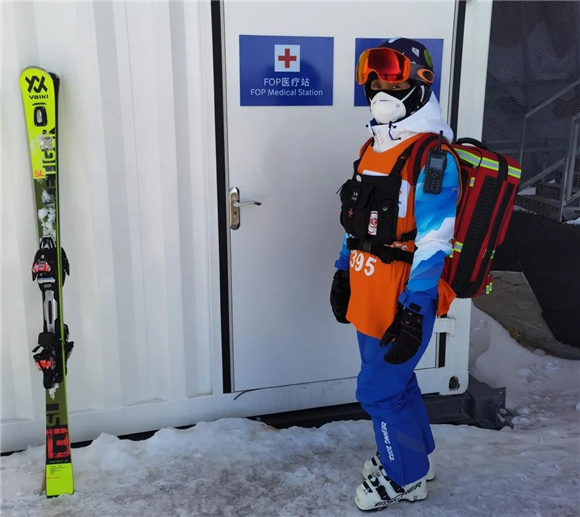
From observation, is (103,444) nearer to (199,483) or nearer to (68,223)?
(199,483)

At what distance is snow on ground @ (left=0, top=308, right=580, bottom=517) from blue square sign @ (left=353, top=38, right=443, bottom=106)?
1580mm

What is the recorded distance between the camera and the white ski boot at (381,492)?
2.29m

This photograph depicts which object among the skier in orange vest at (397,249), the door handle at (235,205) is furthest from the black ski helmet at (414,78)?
the door handle at (235,205)

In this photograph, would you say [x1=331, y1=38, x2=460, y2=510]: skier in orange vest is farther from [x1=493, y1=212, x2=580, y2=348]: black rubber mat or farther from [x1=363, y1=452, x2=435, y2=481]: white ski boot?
[x1=493, y1=212, x2=580, y2=348]: black rubber mat

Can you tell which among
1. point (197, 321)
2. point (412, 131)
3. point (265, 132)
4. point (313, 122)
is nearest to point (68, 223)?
point (197, 321)

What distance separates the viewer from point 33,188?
246 centimetres

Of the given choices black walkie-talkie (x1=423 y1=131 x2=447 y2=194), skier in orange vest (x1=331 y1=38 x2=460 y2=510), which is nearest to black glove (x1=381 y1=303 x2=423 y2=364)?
skier in orange vest (x1=331 y1=38 x2=460 y2=510)

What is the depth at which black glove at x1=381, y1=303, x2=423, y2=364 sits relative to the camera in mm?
1999

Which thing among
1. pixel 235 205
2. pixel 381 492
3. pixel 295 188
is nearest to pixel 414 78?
pixel 295 188

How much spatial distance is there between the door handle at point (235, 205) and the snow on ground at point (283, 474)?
0.95 metres

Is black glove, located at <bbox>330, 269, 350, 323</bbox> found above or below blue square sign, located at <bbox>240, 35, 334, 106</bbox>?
below

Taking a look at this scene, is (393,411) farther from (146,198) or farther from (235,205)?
(146,198)

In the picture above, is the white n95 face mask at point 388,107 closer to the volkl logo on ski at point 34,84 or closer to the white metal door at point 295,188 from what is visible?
the white metal door at point 295,188

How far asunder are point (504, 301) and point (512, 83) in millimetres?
4248
